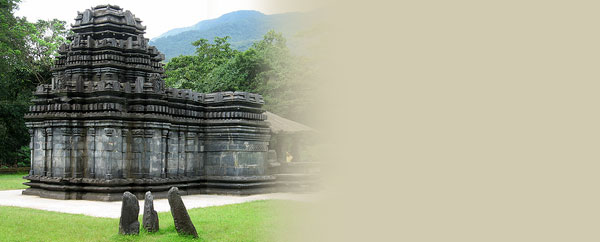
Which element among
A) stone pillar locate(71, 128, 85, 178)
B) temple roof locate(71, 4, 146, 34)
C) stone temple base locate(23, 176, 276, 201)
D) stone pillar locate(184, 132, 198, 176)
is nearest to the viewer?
stone temple base locate(23, 176, 276, 201)

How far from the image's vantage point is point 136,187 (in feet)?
57.5

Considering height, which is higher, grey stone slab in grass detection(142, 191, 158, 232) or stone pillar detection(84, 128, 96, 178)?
stone pillar detection(84, 128, 96, 178)

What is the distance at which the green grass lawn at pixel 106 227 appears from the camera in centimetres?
980

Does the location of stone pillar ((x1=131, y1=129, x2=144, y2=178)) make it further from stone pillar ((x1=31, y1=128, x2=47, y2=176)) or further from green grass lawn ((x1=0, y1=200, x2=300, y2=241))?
green grass lawn ((x1=0, y1=200, x2=300, y2=241))

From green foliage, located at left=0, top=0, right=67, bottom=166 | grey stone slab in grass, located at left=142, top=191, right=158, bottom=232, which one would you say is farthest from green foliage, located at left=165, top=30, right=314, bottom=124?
green foliage, located at left=0, top=0, right=67, bottom=166

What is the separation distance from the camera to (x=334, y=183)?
172 centimetres

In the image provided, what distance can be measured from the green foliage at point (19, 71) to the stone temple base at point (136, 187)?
18640 millimetres

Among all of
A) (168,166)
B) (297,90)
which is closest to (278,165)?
(168,166)

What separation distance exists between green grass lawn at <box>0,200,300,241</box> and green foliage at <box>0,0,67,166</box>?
2363 centimetres

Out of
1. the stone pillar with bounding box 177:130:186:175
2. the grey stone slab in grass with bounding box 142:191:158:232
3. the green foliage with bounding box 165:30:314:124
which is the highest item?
the green foliage with bounding box 165:30:314:124

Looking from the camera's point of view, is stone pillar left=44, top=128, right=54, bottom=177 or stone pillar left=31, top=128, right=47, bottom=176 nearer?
stone pillar left=44, top=128, right=54, bottom=177

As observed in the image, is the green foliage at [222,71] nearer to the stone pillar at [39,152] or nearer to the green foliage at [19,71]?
the stone pillar at [39,152]

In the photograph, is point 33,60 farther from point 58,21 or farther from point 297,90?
point 297,90

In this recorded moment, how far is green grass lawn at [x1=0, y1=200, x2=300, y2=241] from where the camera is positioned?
386 inches
